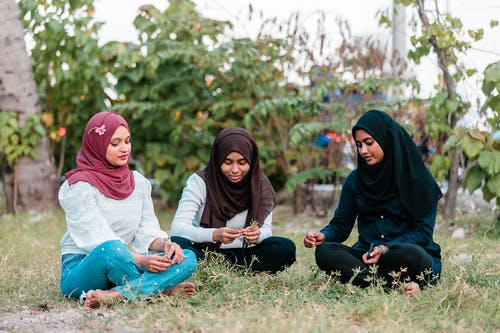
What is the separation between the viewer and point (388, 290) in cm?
325

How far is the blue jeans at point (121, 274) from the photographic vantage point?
10.1 ft

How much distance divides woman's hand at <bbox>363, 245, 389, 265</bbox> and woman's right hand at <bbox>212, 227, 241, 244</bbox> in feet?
1.84

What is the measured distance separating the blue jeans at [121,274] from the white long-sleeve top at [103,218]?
8 centimetres

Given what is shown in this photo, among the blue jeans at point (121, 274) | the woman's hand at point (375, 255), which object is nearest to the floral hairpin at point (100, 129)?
the blue jeans at point (121, 274)

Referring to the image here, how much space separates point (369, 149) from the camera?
3.45 metres

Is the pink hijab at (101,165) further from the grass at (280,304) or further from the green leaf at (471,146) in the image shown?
the green leaf at (471,146)

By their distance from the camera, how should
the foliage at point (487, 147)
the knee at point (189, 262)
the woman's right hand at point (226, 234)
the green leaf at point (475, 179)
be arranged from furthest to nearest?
the green leaf at point (475, 179), the foliage at point (487, 147), the woman's right hand at point (226, 234), the knee at point (189, 262)

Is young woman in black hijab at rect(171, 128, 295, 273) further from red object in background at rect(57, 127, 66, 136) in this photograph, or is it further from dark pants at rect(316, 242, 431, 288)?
red object in background at rect(57, 127, 66, 136)

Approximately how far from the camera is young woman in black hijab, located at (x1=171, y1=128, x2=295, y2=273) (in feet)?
12.0

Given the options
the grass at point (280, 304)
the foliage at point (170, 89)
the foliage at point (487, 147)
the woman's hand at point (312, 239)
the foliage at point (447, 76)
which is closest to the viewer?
the grass at point (280, 304)

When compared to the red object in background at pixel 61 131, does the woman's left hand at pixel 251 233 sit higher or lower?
lower

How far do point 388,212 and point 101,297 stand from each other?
134 cm

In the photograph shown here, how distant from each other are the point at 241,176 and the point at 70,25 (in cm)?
341

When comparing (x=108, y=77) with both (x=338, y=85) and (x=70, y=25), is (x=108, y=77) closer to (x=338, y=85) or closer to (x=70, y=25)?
(x=70, y=25)
